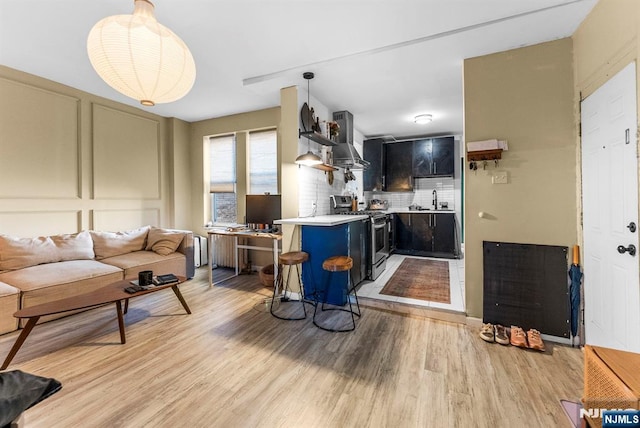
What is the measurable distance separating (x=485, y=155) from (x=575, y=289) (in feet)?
4.42

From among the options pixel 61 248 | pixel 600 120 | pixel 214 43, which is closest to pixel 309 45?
pixel 214 43

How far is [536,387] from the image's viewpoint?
1.78 m

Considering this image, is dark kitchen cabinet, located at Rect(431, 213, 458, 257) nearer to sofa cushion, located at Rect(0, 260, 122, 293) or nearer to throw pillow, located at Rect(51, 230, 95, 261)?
sofa cushion, located at Rect(0, 260, 122, 293)

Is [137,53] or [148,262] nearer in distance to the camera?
[137,53]

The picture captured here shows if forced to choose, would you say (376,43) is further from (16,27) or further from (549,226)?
(16,27)

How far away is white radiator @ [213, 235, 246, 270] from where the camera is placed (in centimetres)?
462

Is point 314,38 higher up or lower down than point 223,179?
higher up

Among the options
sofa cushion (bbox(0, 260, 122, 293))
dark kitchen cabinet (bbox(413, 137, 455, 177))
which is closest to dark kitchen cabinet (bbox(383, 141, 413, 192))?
dark kitchen cabinet (bbox(413, 137, 455, 177))

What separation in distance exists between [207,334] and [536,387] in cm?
257

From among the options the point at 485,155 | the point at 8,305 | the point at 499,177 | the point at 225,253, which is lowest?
the point at 8,305

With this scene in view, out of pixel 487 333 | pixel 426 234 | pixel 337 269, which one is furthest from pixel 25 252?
pixel 426 234

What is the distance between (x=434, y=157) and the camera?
5785mm

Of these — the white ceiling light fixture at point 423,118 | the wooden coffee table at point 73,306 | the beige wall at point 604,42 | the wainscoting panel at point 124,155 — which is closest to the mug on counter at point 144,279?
the wooden coffee table at point 73,306

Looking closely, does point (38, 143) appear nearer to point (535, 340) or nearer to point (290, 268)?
point (290, 268)
